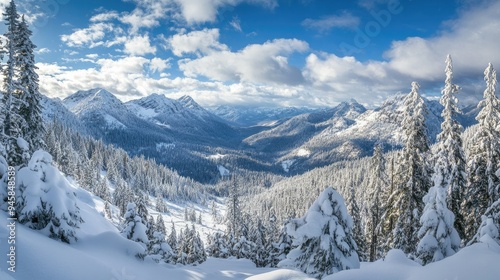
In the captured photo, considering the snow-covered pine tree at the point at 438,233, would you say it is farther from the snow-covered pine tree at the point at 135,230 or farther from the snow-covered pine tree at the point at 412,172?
the snow-covered pine tree at the point at 135,230

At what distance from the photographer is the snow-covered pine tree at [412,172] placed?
19.9 meters

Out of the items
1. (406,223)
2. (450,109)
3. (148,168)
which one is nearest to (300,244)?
(406,223)

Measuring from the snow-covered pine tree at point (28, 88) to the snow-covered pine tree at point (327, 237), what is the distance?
2234cm

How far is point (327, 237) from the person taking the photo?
12273 millimetres

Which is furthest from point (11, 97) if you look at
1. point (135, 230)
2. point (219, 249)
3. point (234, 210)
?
point (234, 210)

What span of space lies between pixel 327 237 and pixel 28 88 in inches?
986

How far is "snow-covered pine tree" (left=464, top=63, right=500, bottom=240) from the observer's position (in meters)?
18.9

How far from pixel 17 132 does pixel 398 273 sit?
25383mm

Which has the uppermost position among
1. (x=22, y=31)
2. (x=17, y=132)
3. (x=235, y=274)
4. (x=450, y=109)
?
(x=22, y=31)

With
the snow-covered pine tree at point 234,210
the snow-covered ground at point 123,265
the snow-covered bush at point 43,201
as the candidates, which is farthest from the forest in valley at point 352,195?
the snow-covered pine tree at point 234,210

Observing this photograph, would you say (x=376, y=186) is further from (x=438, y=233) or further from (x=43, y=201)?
(x=43, y=201)

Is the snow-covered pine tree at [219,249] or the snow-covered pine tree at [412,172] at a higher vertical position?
the snow-covered pine tree at [412,172]

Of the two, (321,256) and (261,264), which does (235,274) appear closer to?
(321,256)

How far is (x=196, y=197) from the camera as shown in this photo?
184625 mm
